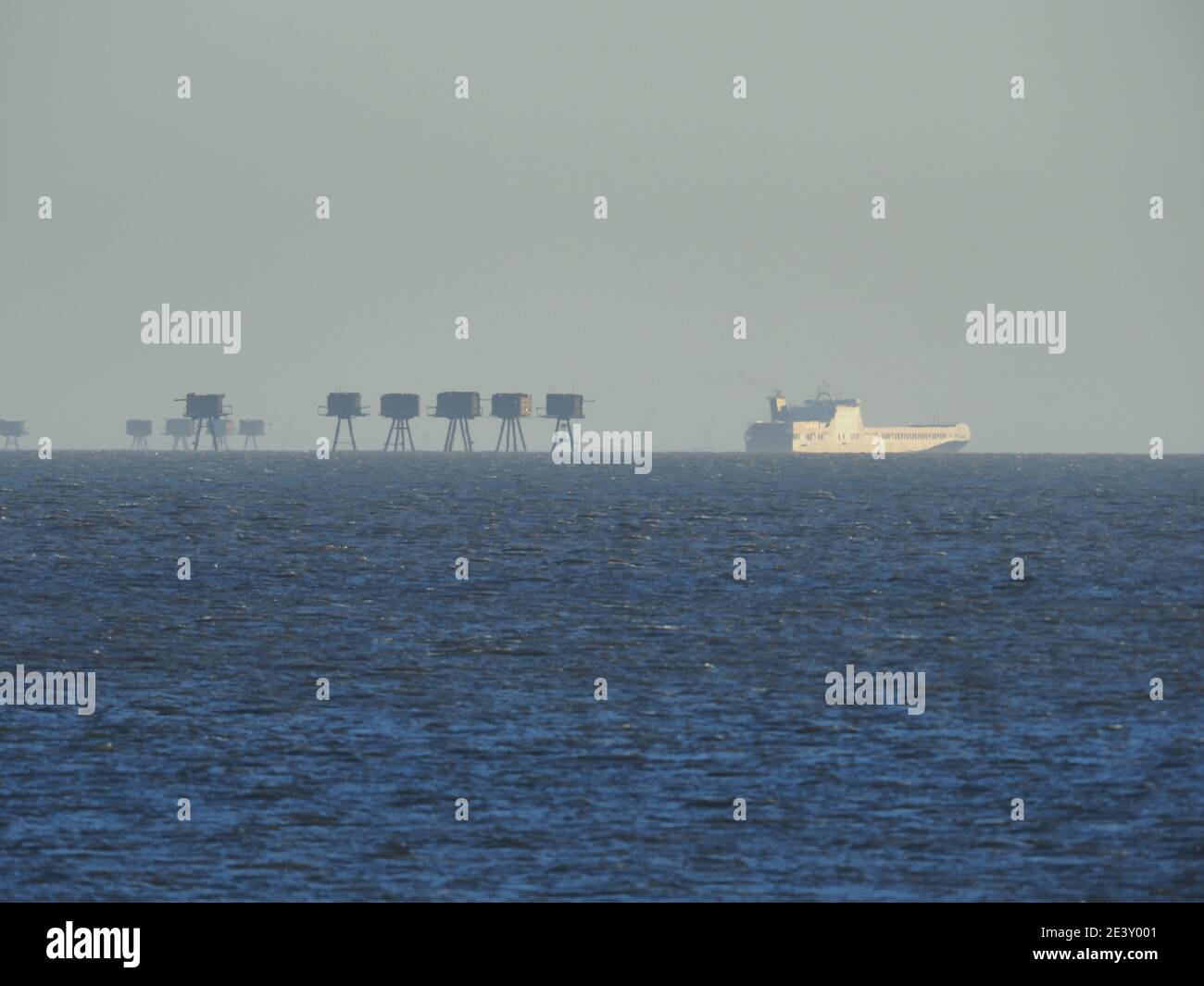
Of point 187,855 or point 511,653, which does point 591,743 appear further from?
point 511,653

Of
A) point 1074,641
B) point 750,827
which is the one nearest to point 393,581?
point 1074,641

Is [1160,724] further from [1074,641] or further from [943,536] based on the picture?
[943,536]
